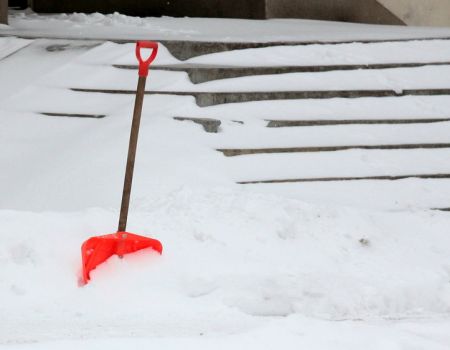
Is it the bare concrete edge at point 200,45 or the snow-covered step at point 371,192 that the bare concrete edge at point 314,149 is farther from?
the bare concrete edge at point 200,45

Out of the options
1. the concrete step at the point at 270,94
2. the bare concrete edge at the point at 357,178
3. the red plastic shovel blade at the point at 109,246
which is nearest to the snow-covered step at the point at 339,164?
the bare concrete edge at the point at 357,178

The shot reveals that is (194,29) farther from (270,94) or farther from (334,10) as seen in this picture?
(270,94)

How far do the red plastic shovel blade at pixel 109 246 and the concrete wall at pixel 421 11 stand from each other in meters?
6.28

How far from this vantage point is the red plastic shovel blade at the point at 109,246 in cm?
413

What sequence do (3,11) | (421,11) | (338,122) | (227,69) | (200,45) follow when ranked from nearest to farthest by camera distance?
(338,122) < (227,69) < (200,45) < (3,11) < (421,11)

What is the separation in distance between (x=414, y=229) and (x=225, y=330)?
1.69 m

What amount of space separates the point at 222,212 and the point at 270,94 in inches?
64.8

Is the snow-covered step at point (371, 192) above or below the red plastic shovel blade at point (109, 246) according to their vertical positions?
below

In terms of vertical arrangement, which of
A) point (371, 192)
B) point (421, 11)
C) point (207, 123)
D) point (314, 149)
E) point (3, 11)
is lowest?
point (371, 192)

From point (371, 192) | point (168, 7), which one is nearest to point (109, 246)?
point (371, 192)

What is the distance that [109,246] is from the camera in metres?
4.21

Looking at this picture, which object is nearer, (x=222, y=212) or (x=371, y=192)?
(x=222, y=212)

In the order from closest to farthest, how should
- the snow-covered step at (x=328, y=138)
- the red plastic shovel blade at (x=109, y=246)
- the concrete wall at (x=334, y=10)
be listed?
the red plastic shovel blade at (x=109, y=246)
the snow-covered step at (x=328, y=138)
the concrete wall at (x=334, y=10)

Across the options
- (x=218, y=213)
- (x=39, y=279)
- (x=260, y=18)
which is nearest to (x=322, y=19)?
(x=260, y=18)
